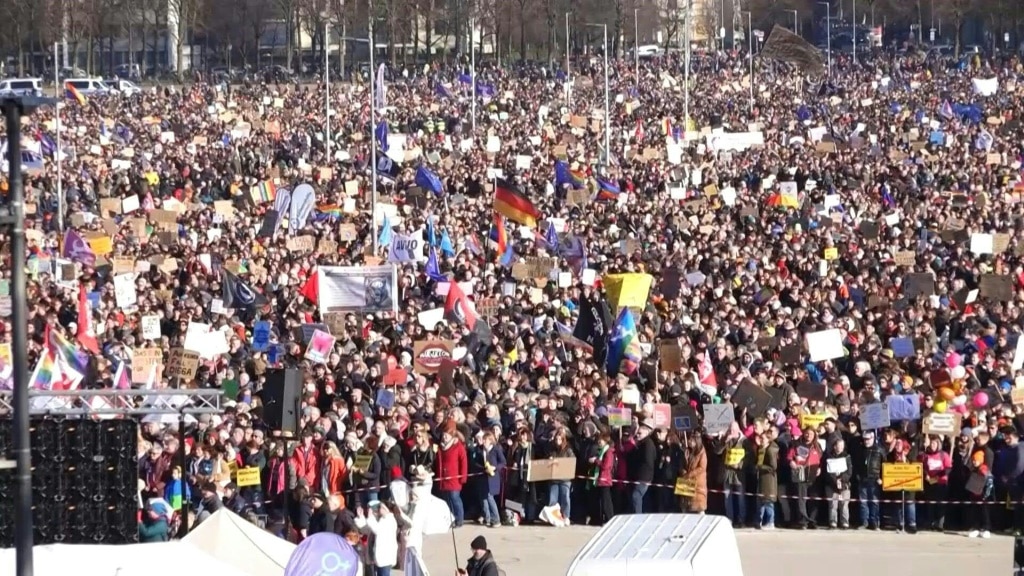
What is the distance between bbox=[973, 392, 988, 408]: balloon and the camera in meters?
16.5

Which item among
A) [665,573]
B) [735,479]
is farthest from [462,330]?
[665,573]

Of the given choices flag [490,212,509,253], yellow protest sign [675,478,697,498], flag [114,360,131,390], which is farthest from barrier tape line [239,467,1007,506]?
flag [490,212,509,253]

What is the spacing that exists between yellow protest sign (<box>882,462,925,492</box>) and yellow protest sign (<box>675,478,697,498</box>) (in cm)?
137

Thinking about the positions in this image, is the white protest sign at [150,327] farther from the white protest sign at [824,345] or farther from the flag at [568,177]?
the flag at [568,177]

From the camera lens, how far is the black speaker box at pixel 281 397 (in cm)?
1595

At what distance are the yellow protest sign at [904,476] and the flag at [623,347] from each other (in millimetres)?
3941

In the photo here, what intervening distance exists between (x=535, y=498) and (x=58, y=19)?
58.5 meters

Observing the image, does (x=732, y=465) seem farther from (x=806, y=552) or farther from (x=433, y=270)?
(x=433, y=270)

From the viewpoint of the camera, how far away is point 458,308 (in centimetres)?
2120

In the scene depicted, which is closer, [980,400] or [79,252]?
[980,400]

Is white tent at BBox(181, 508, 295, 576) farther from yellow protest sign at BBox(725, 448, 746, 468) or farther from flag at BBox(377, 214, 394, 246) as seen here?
flag at BBox(377, 214, 394, 246)

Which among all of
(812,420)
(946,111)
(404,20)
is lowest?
(812,420)

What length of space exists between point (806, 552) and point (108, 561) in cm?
593

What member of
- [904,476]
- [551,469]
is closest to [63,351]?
[551,469]
